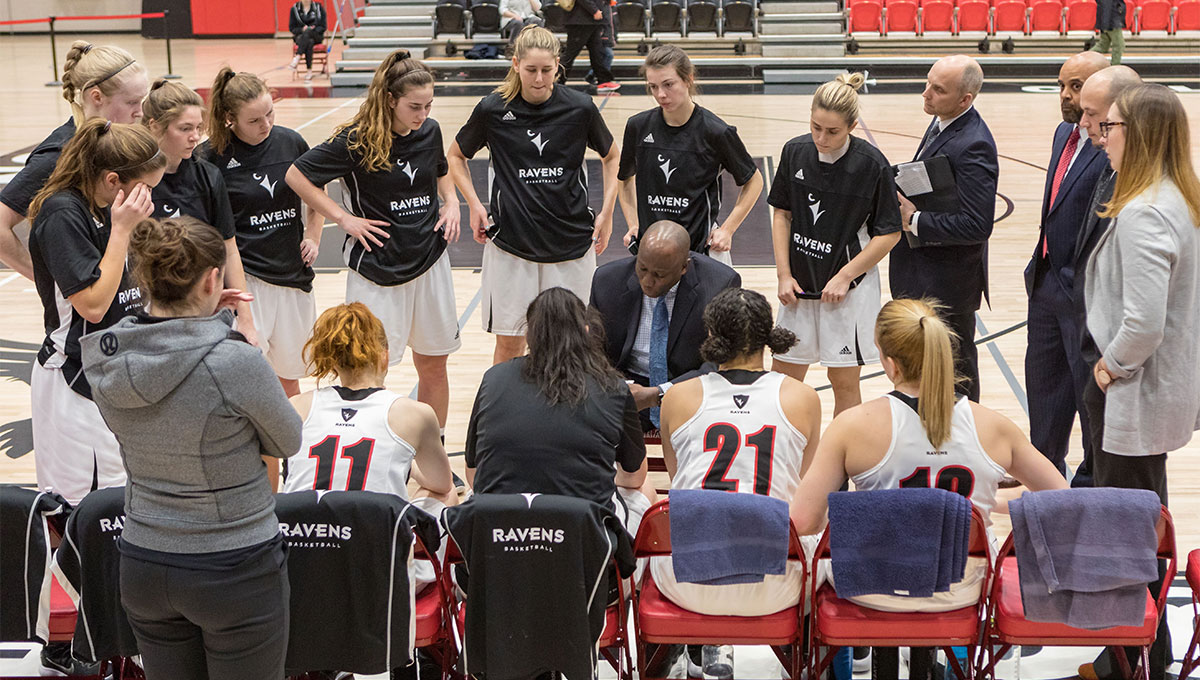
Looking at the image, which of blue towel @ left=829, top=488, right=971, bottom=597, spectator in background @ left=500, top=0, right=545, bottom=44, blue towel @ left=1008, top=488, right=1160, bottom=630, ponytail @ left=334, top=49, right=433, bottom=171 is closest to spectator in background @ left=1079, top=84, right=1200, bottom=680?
blue towel @ left=1008, top=488, right=1160, bottom=630

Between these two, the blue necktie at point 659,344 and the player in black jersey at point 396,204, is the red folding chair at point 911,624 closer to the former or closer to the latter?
the blue necktie at point 659,344

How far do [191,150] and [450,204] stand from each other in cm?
126

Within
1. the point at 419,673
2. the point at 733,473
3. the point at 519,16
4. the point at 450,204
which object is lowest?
the point at 419,673

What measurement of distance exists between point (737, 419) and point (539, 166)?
2246 millimetres

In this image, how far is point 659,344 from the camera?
432 centimetres

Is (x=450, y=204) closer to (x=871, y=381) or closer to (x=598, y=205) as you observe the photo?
(x=871, y=381)

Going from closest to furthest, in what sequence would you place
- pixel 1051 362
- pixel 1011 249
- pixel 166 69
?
pixel 1051 362
pixel 1011 249
pixel 166 69

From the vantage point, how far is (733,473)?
3303mm

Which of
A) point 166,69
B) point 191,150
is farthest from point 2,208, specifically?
point 166,69

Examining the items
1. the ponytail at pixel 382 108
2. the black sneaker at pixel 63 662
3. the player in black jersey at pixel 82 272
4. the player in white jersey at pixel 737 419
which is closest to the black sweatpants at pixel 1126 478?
the player in white jersey at pixel 737 419

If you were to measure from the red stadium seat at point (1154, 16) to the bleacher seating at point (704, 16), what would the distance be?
23.6 ft

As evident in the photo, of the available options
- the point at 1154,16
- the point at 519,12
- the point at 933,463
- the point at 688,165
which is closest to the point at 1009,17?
the point at 1154,16

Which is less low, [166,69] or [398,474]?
[166,69]

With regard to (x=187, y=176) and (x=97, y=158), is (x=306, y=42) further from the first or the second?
(x=97, y=158)
